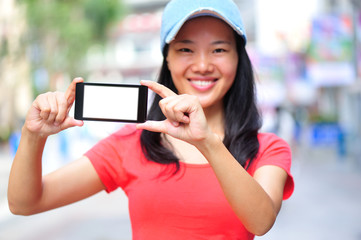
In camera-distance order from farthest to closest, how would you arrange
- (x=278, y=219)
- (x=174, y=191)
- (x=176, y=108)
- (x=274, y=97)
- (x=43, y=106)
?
(x=274, y=97)
(x=278, y=219)
(x=174, y=191)
(x=43, y=106)
(x=176, y=108)

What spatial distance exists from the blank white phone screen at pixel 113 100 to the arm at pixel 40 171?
2.2 inches

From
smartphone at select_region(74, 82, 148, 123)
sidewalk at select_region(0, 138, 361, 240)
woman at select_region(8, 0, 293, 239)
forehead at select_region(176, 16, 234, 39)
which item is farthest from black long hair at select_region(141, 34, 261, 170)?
sidewalk at select_region(0, 138, 361, 240)

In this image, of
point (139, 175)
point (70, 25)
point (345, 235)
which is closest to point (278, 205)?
point (139, 175)

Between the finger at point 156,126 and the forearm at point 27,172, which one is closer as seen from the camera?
the finger at point 156,126

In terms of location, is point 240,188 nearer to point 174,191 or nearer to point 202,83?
point 174,191

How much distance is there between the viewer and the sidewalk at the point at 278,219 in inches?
200

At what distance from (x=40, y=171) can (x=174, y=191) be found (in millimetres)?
448

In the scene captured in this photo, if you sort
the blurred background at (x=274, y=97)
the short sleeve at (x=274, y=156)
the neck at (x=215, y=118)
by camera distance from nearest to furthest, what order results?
the short sleeve at (x=274, y=156) → the neck at (x=215, y=118) → the blurred background at (x=274, y=97)

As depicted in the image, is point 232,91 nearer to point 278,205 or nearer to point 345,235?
point 278,205

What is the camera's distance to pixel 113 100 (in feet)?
4.83

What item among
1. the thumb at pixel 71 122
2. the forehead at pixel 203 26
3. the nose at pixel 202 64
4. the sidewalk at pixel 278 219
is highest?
the forehead at pixel 203 26

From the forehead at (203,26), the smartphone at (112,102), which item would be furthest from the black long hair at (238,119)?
the smartphone at (112,102)

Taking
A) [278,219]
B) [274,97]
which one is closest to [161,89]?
[278,219]

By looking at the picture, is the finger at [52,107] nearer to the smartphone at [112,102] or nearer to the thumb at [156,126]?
the smartphone at [112,102]
